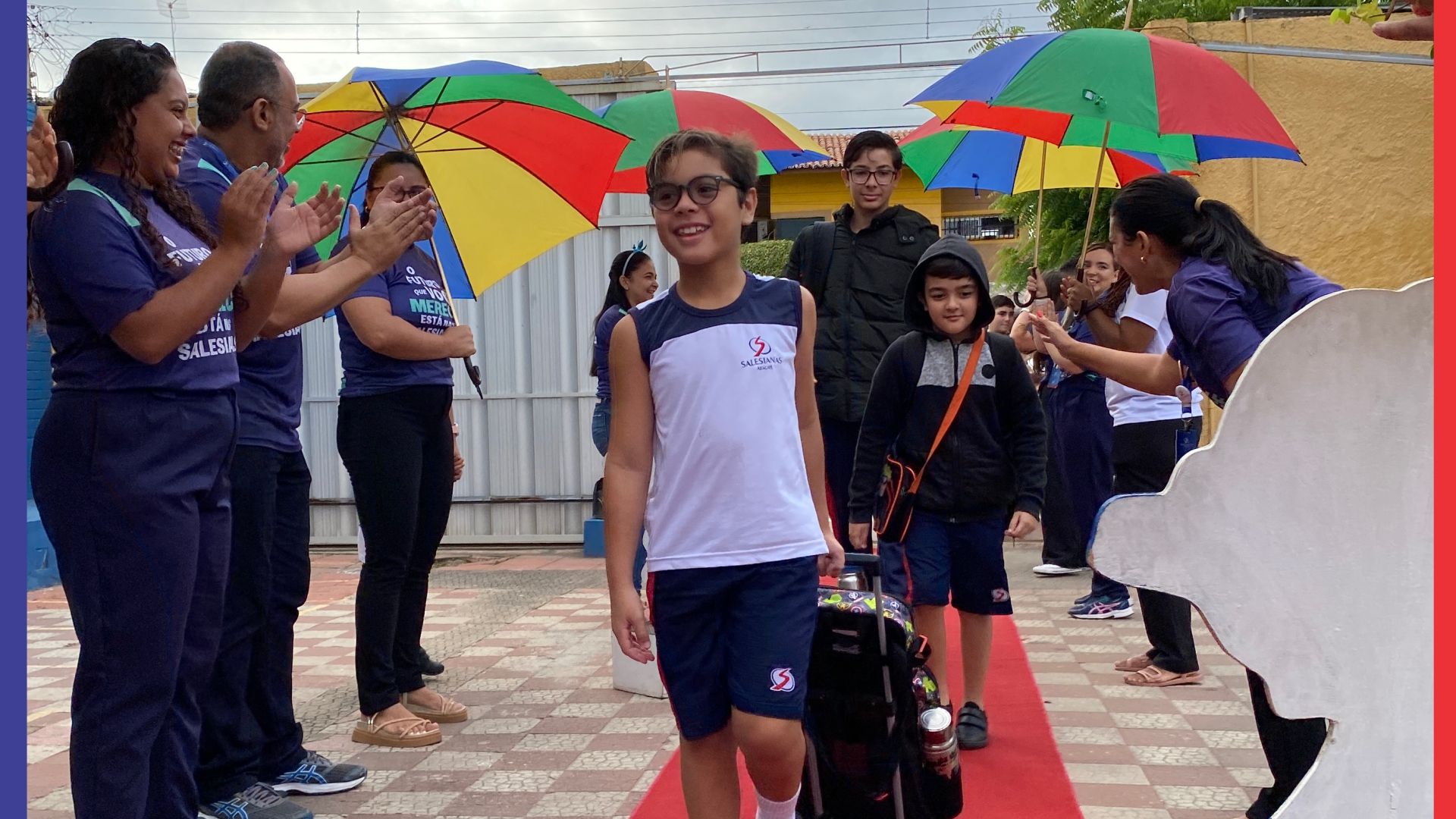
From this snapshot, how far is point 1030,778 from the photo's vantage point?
413 cm

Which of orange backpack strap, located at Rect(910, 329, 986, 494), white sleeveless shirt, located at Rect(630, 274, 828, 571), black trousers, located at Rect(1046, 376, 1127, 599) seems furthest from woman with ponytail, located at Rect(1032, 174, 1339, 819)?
black trousers, located at Rect(1046, 376, 1127, 599)

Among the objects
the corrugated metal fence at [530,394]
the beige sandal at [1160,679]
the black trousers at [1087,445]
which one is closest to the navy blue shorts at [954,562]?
the beige sandal at [1160,679]

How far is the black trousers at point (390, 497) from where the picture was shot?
4434 millimetres

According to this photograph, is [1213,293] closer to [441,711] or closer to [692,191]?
[692,191]

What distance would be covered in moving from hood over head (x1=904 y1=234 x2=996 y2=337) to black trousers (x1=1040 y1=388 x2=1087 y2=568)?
14.4ft

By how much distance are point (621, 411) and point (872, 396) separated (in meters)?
1.77

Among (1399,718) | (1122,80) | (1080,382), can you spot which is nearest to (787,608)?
(1399,718)

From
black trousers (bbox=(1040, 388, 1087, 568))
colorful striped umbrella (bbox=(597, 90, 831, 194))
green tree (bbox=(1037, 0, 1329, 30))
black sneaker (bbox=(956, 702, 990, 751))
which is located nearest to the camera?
black sneaker (bbox=(956, 702, 990, 751))

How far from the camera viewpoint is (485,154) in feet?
17.8

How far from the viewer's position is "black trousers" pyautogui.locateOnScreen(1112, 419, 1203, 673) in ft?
17.8

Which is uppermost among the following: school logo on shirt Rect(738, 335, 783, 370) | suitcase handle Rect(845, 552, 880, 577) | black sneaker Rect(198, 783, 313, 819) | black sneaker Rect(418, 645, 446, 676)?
school logo on shirt Rect(738, 335, 783, 370)

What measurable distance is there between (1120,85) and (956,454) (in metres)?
1.70

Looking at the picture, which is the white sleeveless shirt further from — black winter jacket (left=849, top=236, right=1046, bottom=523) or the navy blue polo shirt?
black winter jacket (left=849, top=236, right=1046, bottom=523)

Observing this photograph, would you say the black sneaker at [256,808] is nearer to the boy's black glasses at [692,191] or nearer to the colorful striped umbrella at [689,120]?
the boy's black glasses at [692,191]
